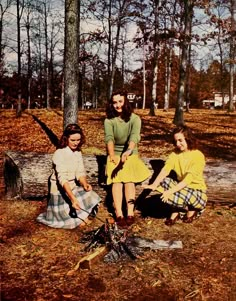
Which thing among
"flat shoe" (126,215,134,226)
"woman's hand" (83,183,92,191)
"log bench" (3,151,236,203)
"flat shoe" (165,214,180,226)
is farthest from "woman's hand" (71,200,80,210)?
"flat shoe" (165,214,180,226)

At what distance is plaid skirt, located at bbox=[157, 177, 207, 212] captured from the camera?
503cm

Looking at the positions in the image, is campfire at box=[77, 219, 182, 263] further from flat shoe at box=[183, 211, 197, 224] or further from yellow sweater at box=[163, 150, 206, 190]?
yellow sweater at box=[163, 150, 206, 190]

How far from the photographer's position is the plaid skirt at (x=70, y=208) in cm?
519

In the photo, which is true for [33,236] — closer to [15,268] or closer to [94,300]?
[15,268]

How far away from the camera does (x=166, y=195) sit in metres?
4.93

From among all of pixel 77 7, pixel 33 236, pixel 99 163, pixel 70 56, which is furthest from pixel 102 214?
pixel 77 7

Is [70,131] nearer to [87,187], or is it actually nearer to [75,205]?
[87,187]

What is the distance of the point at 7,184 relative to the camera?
6.72m

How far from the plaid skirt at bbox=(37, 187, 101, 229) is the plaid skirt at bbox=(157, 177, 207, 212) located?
108cm

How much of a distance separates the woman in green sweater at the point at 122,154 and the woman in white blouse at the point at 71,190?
410 mm

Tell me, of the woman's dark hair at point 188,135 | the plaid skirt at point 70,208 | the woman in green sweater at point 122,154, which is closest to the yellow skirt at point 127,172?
the woman in green sweater at point 122,154

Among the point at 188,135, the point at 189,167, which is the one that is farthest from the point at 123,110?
the point at 189,167

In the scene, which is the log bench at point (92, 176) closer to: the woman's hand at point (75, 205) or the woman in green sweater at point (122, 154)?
the woman in green sweater at point (122, 154)

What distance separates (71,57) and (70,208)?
345cm
